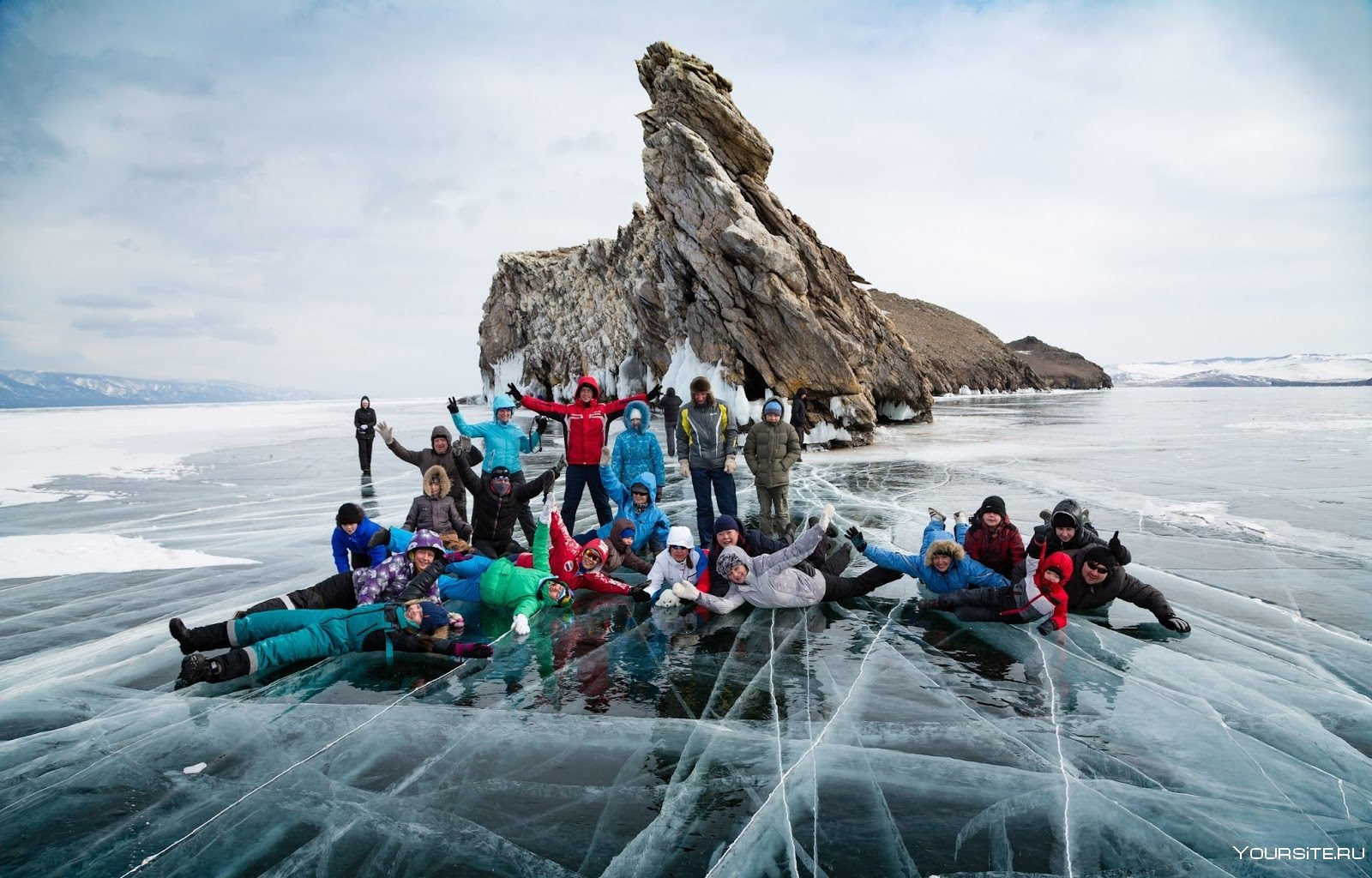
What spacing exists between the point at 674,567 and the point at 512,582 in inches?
62.1

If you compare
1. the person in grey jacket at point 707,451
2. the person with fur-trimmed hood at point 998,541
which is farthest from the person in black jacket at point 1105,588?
the person in grey jacket at point 707,451

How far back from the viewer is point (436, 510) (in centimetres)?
669

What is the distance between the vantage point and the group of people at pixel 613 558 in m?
5.11

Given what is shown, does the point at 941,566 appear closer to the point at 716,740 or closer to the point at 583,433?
the point at 716,740

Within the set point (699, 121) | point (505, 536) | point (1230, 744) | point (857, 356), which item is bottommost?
point (1230, 744)

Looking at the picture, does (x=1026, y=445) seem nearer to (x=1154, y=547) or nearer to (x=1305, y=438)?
(x=1305, y=438)

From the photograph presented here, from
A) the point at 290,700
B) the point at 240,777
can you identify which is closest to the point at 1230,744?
the point at 240,777

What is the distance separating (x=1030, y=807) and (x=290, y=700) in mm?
4553

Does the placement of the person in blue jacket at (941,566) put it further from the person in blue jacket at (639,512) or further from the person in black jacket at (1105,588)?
the person in blue jacket at (639,512)

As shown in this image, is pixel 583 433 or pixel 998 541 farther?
pixel 583 433

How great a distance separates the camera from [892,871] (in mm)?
2729

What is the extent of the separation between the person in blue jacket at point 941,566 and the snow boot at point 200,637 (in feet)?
17.9

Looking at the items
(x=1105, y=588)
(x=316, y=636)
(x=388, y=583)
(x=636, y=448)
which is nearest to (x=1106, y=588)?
(x=1105, y=588)

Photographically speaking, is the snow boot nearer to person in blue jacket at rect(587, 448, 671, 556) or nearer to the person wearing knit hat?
person in blue jacket at rect(587, 448, 671, 556)
